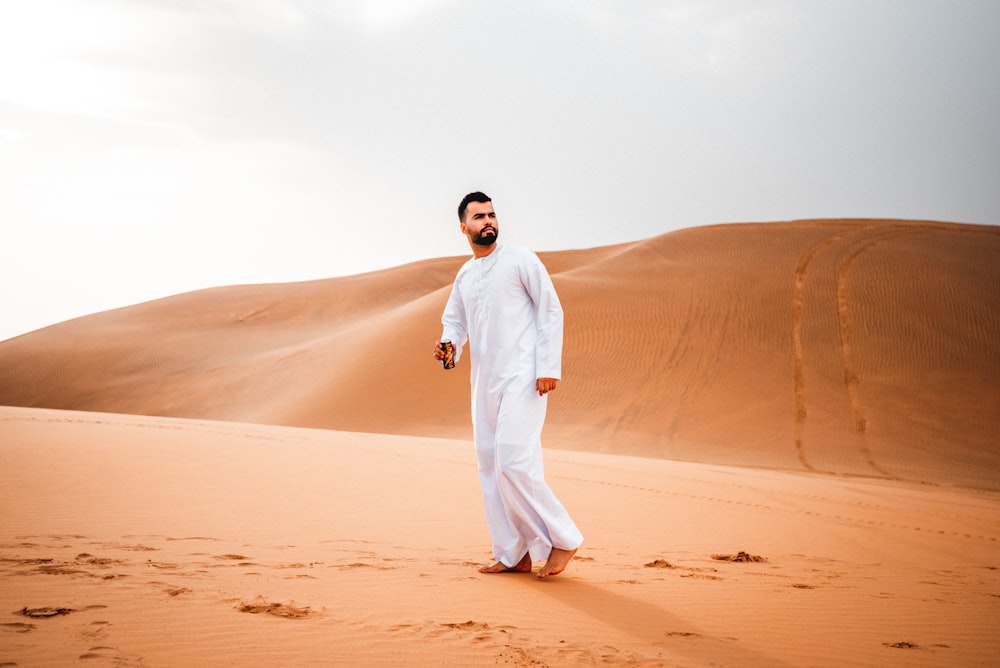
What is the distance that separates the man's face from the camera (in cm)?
506

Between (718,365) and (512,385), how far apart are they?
20478mm

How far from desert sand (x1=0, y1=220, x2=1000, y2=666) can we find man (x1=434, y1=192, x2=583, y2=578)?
0.28m

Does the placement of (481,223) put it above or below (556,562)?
above

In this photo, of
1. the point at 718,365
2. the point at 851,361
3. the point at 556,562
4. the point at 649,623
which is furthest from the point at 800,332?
the point at 649,623

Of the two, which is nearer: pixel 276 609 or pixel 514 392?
pixel 276 609

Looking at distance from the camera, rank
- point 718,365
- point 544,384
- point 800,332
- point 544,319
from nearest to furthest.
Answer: point 544,384, point 544,319, point 718,365, point 800,332

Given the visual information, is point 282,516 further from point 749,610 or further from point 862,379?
point 862,379

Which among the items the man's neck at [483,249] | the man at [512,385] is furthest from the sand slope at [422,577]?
the man's neck at [483,249]

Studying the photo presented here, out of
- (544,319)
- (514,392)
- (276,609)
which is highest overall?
(544,319)

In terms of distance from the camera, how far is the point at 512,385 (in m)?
4.77

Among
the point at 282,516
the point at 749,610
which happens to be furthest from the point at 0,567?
the point at 749,610

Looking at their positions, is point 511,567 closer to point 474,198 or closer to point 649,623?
point 649,623

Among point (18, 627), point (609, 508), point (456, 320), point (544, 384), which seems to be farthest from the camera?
point (609, 508)

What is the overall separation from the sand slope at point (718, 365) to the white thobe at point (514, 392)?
14.3 metres
